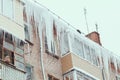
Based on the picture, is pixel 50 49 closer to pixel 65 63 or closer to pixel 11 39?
pixel 65 63

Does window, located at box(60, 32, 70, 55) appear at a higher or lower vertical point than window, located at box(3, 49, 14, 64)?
higher

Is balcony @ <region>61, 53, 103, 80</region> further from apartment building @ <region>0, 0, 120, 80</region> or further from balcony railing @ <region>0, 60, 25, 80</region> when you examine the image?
balcony railing @ <region>0, 60, 25, 80</region>

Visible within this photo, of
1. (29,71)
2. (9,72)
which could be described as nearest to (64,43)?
(29,71)

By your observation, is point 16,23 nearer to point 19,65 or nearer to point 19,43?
point 19,43

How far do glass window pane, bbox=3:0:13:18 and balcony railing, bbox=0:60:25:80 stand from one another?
2.41 meters

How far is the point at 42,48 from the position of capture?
2303 cm

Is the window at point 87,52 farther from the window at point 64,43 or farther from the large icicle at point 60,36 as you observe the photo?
the window at point 64,43

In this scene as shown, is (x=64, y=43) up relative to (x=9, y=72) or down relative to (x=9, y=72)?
up

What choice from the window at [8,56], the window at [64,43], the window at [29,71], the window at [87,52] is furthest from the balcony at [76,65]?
the window at [8,56]

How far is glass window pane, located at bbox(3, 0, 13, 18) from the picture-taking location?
20.3 meters

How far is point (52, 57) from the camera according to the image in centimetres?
2353

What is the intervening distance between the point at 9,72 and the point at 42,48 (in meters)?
4.36

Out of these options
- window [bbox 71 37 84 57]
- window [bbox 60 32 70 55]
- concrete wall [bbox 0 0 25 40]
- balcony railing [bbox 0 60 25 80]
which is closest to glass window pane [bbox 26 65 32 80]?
concrete wall [bbox 0 0 25 40]

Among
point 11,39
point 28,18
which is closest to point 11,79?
point 11,39
